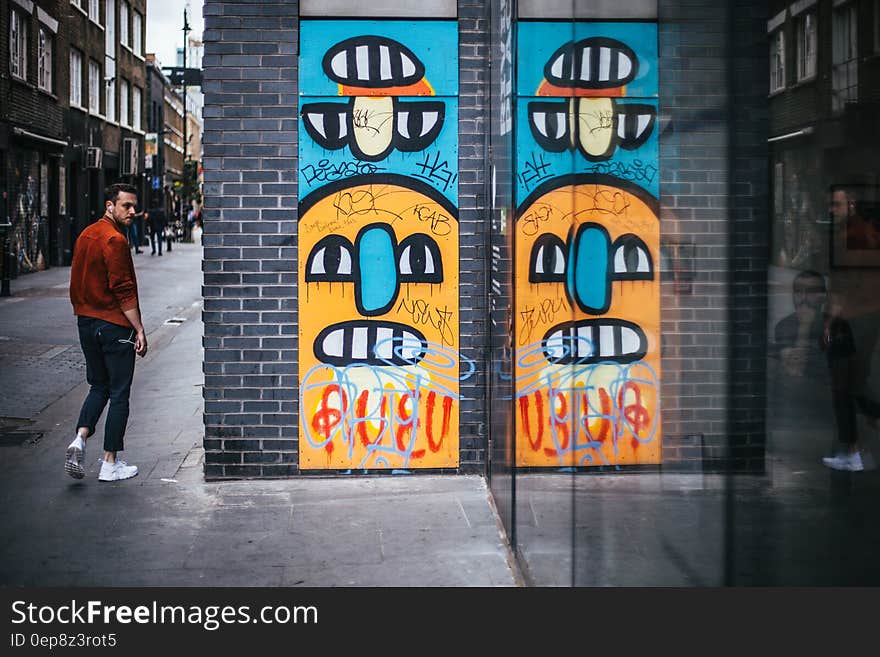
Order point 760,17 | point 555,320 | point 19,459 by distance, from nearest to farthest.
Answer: point 760,17
point 555,320
point 19,459

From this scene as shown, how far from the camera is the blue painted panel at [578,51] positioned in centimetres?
281

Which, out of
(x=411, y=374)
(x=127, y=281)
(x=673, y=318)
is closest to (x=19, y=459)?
(x=127, y=281)

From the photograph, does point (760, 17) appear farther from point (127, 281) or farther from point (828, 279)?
point (127, 281)

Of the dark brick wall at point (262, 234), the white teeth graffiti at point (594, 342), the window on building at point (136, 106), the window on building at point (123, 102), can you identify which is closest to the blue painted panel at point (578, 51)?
the white teeth graffiti at point (594, 342)

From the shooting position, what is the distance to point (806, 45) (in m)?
1.79

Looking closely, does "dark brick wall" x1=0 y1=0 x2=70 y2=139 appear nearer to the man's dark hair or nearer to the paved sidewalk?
the man's dark hair

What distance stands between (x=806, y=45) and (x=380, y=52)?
469 centimetres

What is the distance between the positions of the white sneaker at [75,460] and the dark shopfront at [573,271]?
78cm

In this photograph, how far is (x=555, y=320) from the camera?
13.3 feet

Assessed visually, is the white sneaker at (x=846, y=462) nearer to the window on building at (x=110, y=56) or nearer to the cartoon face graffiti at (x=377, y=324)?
the cartoon face graffiti at (x=377, y=324)

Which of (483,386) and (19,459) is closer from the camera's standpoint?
(483,386)

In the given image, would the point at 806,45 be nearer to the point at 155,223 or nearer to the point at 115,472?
the point at 115,472

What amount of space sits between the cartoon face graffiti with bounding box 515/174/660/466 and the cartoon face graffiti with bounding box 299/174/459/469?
152 centimetres

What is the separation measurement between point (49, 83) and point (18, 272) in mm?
6269
